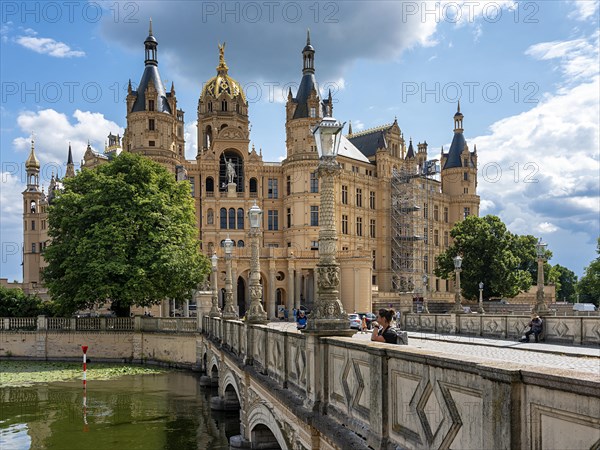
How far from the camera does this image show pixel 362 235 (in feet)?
252

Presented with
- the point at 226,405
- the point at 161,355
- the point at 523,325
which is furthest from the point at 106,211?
the point at 523,325

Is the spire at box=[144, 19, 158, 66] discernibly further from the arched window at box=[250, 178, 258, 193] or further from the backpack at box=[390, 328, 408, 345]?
the backpack at box=[390, 328, 408, 345]

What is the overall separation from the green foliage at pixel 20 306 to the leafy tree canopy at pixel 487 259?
39993 millimetres

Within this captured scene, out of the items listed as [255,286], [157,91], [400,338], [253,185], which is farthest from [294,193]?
[400,338]

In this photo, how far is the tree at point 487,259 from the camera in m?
64.4

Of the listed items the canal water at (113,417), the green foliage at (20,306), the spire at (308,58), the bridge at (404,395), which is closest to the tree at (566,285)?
the spire at (308,58)

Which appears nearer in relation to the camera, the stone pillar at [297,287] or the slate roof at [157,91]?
the stone pillar at [297,287]

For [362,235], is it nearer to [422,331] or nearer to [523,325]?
[422,331]

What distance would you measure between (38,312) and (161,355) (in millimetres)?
12268

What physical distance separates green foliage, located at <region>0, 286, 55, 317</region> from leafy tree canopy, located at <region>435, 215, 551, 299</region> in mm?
39993

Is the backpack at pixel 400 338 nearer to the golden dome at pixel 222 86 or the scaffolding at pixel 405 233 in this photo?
the scaffolding at pixel 405 233

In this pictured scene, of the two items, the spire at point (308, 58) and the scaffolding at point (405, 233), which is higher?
the spire at point (308, 58)

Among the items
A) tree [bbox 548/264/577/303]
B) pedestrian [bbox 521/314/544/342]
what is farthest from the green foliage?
tree [bbox 548/264/577/303]

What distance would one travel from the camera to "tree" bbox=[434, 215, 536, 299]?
211 feet
